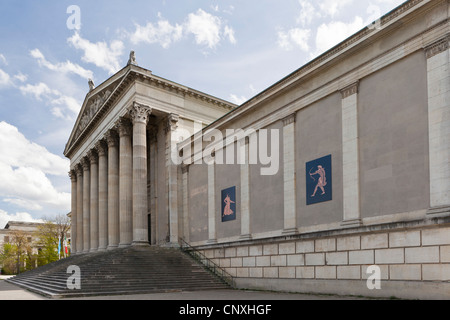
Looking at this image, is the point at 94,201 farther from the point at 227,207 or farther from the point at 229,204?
the point at 229,204

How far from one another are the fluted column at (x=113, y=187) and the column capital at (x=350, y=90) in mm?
24744

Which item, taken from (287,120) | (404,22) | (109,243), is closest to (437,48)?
(404,22)

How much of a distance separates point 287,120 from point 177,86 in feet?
49.9

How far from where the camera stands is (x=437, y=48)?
577 inches

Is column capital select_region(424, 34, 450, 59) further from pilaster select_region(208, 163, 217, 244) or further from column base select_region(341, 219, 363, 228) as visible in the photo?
pilaster select_region(208, 163, 217, 244)

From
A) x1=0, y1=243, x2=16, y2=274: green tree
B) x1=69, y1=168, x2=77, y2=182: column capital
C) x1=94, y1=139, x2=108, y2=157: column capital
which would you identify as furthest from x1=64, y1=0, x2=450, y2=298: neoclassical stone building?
x1=0, y1=243, x2=16, y2=274: green tree

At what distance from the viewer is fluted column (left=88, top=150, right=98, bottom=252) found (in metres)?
43.3

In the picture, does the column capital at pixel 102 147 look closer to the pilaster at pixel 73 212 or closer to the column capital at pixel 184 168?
the column capital at pixel 184 168

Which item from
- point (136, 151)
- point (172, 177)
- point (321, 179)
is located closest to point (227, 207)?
point (172, 177)

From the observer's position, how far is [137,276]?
77.3 feet

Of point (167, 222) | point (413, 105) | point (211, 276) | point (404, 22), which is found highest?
point (404, 22)

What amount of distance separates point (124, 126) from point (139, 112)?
3.59m

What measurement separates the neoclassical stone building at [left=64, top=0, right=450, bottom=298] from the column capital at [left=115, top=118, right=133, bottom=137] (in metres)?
1.44

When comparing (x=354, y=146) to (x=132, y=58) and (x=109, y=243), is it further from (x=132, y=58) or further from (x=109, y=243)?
(x=109, y=243)
